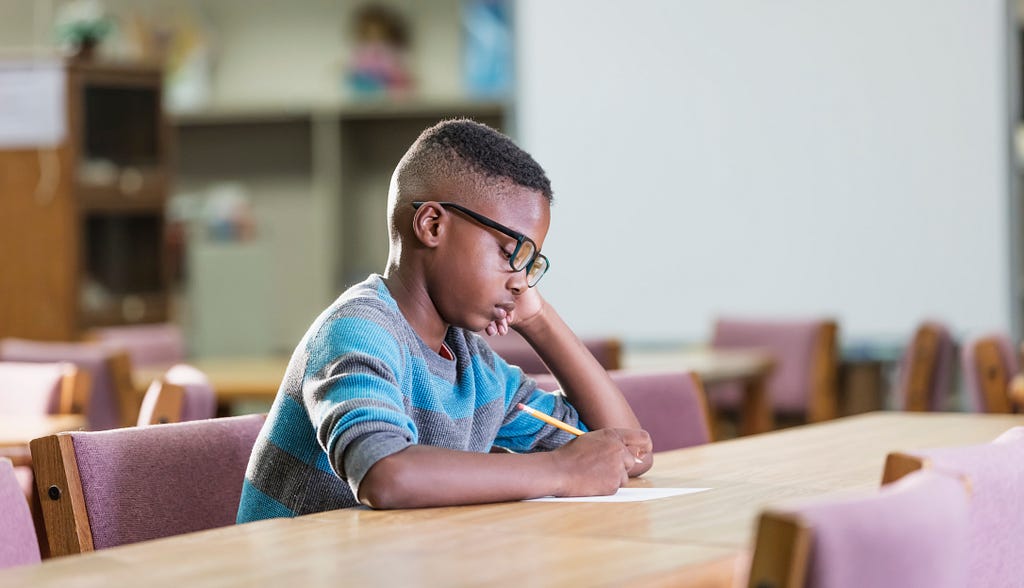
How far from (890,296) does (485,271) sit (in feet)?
13.7

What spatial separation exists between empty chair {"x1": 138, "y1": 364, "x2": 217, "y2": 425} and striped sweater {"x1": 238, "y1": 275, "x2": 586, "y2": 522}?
2.34 ft

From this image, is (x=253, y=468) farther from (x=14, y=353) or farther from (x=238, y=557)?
(x=14, y=353)

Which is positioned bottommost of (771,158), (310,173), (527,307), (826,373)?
(826,373)

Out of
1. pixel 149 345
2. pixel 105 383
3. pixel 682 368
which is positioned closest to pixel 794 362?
pixel 682 368

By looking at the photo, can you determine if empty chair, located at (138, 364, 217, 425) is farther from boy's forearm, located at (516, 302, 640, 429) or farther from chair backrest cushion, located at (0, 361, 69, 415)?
chair backrest cushion, located at (0, 361, 69, 415)

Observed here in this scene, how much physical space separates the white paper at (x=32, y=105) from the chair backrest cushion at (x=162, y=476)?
13.8ft

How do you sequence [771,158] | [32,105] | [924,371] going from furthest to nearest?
1. [32,105]
2. [771,158]
3. [924,371]

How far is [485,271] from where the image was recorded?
1.67m

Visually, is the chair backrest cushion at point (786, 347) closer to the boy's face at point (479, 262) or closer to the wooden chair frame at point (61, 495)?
the boy's face at point (479, 262)

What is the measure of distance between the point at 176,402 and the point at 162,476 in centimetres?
62

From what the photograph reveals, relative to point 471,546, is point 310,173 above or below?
above

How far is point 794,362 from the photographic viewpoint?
5176mm

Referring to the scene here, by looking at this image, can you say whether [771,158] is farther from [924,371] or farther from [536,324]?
[536,324]

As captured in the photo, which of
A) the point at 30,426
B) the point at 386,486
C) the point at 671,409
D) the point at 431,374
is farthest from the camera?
the point at 30,426
